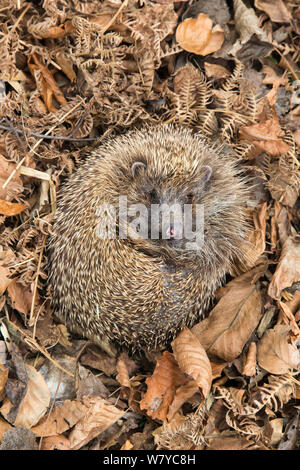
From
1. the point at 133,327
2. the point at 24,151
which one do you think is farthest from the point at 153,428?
the point at 24,151

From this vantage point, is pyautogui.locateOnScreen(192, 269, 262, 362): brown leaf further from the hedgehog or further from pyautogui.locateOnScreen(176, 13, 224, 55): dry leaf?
pyautogui.locateOnScreen(176, 13, 224, 55): dry leaf

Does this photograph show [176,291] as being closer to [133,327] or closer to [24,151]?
[133,327]

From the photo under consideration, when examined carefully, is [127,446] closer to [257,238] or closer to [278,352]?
[278,352]

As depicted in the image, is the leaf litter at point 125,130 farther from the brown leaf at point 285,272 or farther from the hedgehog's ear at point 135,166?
the hedgehog's ear at point 135,166

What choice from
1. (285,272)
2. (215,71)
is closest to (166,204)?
(285,272)

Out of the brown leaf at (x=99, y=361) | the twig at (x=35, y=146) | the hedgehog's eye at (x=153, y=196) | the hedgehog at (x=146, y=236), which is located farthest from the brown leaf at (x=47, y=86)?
the brown leaf at (x=99, y=361)
